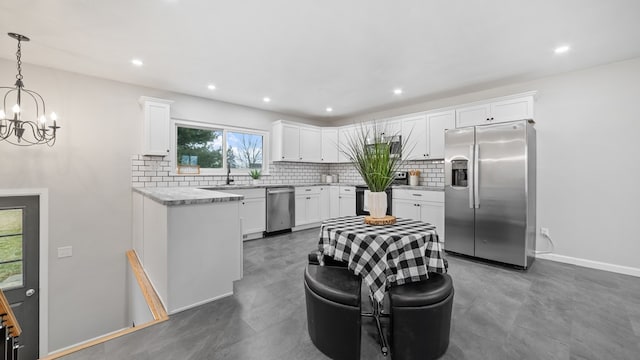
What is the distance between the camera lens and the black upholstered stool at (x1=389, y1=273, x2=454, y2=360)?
60.8 inches

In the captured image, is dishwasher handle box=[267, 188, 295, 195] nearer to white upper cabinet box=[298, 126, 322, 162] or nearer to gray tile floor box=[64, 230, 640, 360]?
white upper cabinet box=[298, 126, 322, 162]

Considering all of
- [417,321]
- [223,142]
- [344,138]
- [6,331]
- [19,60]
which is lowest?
[417,321]

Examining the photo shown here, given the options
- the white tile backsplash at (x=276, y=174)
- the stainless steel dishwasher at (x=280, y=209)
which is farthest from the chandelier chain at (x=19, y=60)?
the stainless steel dishwasher at (x=280, y=209)

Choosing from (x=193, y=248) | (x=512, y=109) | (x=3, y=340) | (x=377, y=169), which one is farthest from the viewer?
(x=512, y=109)

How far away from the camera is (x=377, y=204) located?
6.65 ft

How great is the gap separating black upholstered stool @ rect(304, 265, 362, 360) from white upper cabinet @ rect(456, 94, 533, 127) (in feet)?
10.8

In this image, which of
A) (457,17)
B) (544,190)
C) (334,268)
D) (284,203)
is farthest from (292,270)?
(544,190)

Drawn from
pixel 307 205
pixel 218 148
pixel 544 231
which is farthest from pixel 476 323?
pixel 218 148

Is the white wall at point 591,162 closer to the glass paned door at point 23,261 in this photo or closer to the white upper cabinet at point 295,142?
the white upper cabinet at point 295,142

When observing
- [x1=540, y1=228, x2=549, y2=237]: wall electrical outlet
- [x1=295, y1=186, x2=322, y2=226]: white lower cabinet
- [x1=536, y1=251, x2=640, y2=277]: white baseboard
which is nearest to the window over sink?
[x1=295, y1=186, x2=322, y2=226]: white lower cabinet

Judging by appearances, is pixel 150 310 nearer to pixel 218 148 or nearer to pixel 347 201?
pixel 218 148

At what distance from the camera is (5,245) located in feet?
10.1

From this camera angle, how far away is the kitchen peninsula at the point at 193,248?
2102mm

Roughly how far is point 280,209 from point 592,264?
4.51m
